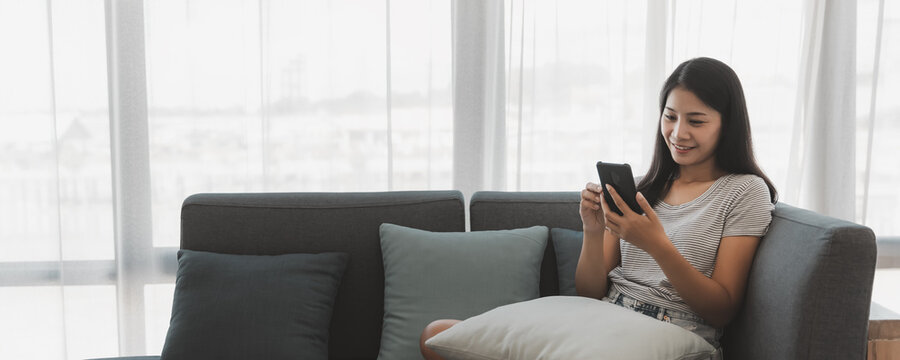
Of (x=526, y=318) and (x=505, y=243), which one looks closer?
(x=526, y=318)

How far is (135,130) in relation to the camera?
2.61 meters

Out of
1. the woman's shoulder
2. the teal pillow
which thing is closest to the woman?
the woman's shoulder

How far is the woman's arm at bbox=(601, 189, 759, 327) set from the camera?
1552 millimetres

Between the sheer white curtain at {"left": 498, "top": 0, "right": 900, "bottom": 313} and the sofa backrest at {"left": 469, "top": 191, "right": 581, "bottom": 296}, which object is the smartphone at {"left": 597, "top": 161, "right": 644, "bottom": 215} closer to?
the sofa backrest at {"left": 469, "top": 191, "right": 581, "bottom": 296}

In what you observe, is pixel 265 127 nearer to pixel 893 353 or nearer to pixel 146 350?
Result: pixel 146 350

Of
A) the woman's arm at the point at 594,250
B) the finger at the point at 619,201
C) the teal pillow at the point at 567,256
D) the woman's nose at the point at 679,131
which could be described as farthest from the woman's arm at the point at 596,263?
the woman's nose at the point at 679,131

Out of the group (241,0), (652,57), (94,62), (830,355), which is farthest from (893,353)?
(94,62)

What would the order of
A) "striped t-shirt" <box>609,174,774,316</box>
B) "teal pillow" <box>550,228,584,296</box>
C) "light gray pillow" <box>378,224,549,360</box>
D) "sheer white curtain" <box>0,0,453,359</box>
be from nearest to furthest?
1. "striped t-shirt" <box>609,174,774,316</box>
2. "light gray pillow" <box>378,224,549,360</box>
3. "teal pillow" <box>550,228,584,296</box>
4. "sheer white curtain" <box>0,0,453,359</box>

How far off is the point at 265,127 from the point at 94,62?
65 centimetres

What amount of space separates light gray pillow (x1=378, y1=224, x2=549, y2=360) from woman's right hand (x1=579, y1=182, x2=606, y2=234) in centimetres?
24

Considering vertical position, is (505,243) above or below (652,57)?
below

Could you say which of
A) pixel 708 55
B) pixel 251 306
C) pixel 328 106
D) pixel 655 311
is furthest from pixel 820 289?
pixel 328 106

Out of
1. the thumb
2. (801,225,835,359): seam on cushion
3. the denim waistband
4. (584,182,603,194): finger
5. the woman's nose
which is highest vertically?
the woman's nose

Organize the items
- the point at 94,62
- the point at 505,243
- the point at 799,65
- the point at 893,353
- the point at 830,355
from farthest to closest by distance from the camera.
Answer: the point at 799,65
the point at 94,62
the point at 505,243
the point at 893,353
the point at 830,355
